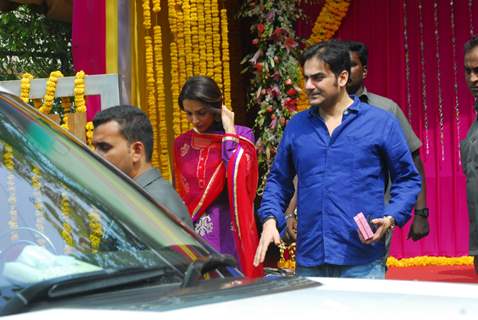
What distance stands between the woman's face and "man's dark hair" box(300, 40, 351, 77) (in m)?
1.11

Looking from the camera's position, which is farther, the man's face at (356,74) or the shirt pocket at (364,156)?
the man's face at (356,74)

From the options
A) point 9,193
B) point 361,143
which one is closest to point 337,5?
point 361,143

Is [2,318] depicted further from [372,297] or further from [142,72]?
[142,72]

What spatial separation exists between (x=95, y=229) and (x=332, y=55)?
2637 mm

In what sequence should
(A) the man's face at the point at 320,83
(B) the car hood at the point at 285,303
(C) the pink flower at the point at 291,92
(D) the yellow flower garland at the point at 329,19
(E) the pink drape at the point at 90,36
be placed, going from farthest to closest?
(D) the yellow flower garland at the point at 329,19
(C) the pink flower at the point at 291,92
(E) the pink drape at the point at 90,36
(A) the man's face at the point at 320,83
(B) the car hood at the point at 285,303

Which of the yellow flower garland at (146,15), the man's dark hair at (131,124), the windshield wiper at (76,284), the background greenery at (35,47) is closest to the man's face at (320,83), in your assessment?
the man's dark hair at (131,124)

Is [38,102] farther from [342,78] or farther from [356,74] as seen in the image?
[342,78]

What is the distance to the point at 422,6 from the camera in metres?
9.59

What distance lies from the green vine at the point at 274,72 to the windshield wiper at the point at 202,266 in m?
6.27

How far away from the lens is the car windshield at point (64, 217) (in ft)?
7.70

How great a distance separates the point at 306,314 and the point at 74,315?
16.6 inches

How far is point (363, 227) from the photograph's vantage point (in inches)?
182

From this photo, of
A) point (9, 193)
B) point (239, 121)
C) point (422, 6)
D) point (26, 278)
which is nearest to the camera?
point (26, 278)

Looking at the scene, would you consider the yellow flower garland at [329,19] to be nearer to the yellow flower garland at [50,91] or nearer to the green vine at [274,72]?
the green vine at [274,72]
